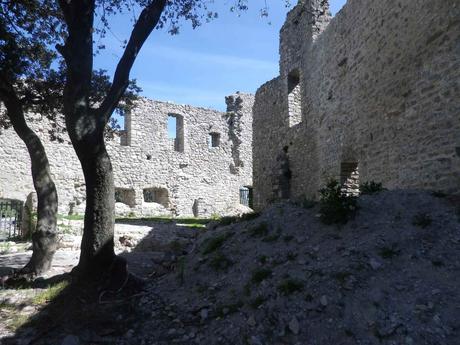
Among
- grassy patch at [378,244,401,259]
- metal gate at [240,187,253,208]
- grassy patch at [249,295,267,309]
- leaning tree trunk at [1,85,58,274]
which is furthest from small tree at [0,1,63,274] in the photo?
metal gate at [240,187,253,208]

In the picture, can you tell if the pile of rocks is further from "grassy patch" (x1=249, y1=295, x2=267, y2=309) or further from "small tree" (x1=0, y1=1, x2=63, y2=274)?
"small tree" (x1=0, y1=1, x2=63, y2=274)

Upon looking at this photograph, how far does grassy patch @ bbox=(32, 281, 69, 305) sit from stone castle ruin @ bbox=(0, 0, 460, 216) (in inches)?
217

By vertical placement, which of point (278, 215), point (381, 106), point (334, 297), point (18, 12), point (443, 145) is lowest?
point (334, 297)

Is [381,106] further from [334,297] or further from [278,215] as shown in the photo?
[334,297]

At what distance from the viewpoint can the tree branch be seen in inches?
234

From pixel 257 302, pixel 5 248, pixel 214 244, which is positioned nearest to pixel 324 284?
pixel 257 302

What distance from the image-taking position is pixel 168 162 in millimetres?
21844

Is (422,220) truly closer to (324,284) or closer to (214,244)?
(324,284)

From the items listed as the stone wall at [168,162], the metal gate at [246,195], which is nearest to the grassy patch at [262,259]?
the stone wall at [168,162]

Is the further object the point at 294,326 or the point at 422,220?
the point at 422,220

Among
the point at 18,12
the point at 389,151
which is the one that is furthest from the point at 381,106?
the point at 18,12

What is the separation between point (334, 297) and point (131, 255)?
15.7ft

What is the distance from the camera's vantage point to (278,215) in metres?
6.46

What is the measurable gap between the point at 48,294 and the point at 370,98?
23.3 feet
